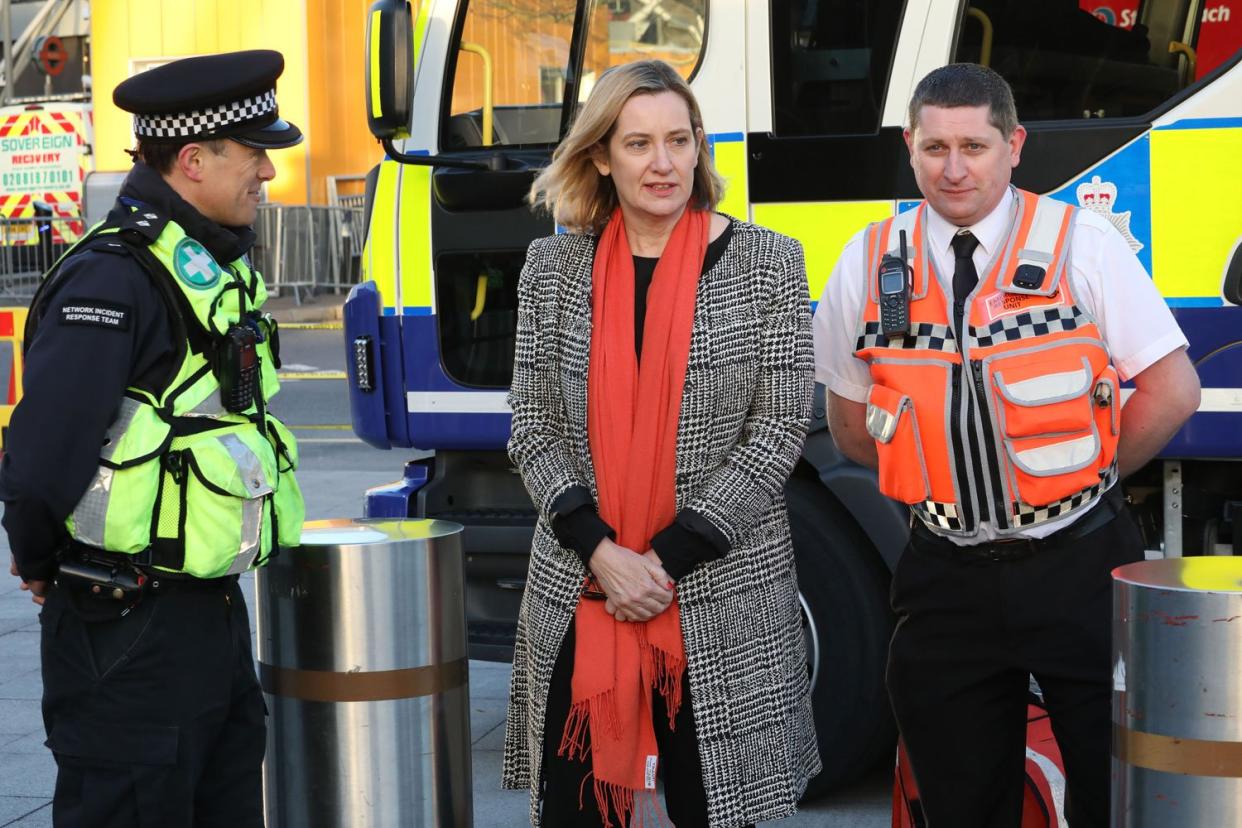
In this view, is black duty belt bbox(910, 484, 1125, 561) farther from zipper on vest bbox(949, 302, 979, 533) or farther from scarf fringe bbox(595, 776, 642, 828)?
scarf fringe bbox(595, 776, 642, 828)

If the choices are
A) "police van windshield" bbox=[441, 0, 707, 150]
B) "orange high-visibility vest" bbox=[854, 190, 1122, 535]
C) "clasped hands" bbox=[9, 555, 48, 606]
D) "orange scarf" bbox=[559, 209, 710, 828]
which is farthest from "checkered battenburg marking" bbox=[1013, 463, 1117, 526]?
"police van windshield" bbox=[441, 0, 707, 150]

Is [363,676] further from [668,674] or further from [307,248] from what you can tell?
[307,248]

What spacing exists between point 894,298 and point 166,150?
1.41 meters

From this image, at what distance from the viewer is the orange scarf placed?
3.13m

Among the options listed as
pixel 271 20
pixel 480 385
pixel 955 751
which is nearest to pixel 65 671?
pixel 955 751

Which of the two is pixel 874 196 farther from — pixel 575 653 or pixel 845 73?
pixel 575 653

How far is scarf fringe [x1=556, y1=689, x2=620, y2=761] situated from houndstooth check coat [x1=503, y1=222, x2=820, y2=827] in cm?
7

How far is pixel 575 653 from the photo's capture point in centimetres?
319

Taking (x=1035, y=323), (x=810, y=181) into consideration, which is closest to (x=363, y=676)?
(x=1035, y=323)

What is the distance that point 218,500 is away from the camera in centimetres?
303

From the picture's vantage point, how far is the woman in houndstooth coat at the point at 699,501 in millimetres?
3119

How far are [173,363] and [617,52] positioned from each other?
2159 millimetres

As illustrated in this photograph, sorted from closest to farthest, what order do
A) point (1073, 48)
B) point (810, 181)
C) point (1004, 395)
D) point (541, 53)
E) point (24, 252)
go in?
point (1004, 395), point (1073, 48), point (810, 181), point (541, 53), point (24, 252)

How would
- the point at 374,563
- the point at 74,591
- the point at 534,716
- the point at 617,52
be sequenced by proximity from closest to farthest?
the point at 74,591
the point at 534,716
the point at 374,563
the point at 617,52
